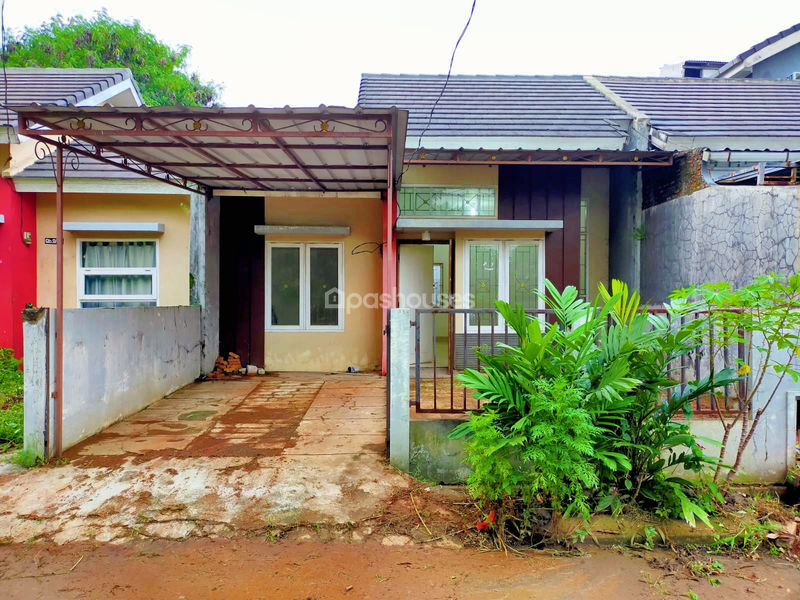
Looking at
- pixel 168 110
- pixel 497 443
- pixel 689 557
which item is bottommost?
pixel 689 557

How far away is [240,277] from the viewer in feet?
23.8

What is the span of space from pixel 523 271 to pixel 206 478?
195 inches

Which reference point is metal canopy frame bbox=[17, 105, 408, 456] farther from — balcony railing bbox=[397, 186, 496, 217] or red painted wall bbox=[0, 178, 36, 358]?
red painted wall bbox=[0, 178, 36, 358]

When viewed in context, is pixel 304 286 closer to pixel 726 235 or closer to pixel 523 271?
pixel 523 271

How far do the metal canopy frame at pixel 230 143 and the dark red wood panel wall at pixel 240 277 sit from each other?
0.98 metres

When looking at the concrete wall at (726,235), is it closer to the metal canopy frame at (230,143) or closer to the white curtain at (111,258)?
the metal canopy frame at (230,143)

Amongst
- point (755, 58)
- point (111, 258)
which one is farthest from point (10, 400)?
point (755, 58)

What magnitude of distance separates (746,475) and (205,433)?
15.3 ft

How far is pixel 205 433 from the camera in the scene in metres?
4.30

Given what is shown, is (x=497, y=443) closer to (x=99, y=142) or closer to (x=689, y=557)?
(x=689, y=557)

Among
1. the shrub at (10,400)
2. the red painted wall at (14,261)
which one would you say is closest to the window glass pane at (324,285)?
the shrub at (10,400)

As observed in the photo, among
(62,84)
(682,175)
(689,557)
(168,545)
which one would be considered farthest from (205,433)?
(62,84)

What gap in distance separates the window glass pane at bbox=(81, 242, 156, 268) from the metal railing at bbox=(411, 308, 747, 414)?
4422 millimetres

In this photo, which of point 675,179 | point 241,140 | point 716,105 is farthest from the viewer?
point 716,105
